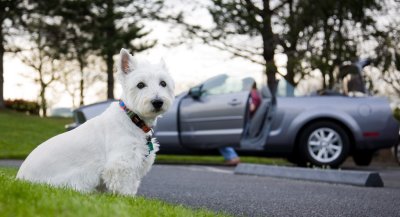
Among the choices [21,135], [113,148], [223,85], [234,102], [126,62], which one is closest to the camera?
[113,148]

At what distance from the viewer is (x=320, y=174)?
975cm

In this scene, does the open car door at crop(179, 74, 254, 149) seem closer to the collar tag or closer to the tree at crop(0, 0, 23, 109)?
the collar tag

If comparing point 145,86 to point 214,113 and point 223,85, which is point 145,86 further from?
point 223,85

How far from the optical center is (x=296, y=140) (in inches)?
489

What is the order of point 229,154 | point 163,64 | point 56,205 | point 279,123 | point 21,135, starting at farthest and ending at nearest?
point 21,135 < point 229,154 < point 279,123 < point 163,64 < point 56,205

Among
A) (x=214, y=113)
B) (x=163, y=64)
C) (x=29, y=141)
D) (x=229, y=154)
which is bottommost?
(x=29, y=141)

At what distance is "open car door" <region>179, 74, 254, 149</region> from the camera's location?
12609 millimetres

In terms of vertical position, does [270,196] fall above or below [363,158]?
above

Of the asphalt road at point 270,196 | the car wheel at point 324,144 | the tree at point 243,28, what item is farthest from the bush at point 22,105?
the asphalt road at point 270,196

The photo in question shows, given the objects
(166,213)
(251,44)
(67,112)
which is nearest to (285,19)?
(251,44)

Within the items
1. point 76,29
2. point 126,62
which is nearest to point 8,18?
point 76,29

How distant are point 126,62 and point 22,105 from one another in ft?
105

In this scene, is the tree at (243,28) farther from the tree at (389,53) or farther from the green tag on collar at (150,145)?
the green tag on collar at (150,145)

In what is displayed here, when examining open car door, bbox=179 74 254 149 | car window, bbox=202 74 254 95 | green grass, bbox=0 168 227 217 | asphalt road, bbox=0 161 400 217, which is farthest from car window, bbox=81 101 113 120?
green grass, bbox=0 168 227 217
